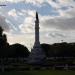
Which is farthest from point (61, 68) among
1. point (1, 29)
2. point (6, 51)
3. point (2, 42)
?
point (1, 29)

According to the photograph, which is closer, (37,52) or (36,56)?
(36,56)

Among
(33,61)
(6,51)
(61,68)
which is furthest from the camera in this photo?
(6,51)

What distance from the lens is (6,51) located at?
4114 inches

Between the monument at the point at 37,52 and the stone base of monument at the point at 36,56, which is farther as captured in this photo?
the monument at the point at 37,52

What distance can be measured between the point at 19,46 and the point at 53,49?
1238cm

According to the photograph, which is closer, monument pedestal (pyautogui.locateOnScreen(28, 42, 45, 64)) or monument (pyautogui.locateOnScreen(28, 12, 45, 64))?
monument pedestal (pyautogui.locateOnScreen(28, 42, 45, 64))

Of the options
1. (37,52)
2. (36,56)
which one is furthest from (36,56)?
(37,52)

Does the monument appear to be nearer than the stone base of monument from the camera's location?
No

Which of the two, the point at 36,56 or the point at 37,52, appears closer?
the point at 36,56

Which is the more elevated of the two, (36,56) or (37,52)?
(37,52)

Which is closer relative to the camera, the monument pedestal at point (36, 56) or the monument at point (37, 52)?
the monument pedestal at point (36, 56)

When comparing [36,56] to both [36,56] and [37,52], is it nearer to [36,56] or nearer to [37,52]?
[36,56]

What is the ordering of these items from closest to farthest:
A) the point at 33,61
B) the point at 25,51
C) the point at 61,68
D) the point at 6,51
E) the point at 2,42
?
the point at 61,68
the point at 33,61
the point at 6,51
the point at 2,42
the point at 25,51

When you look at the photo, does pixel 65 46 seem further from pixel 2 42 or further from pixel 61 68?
pixel 61 68
